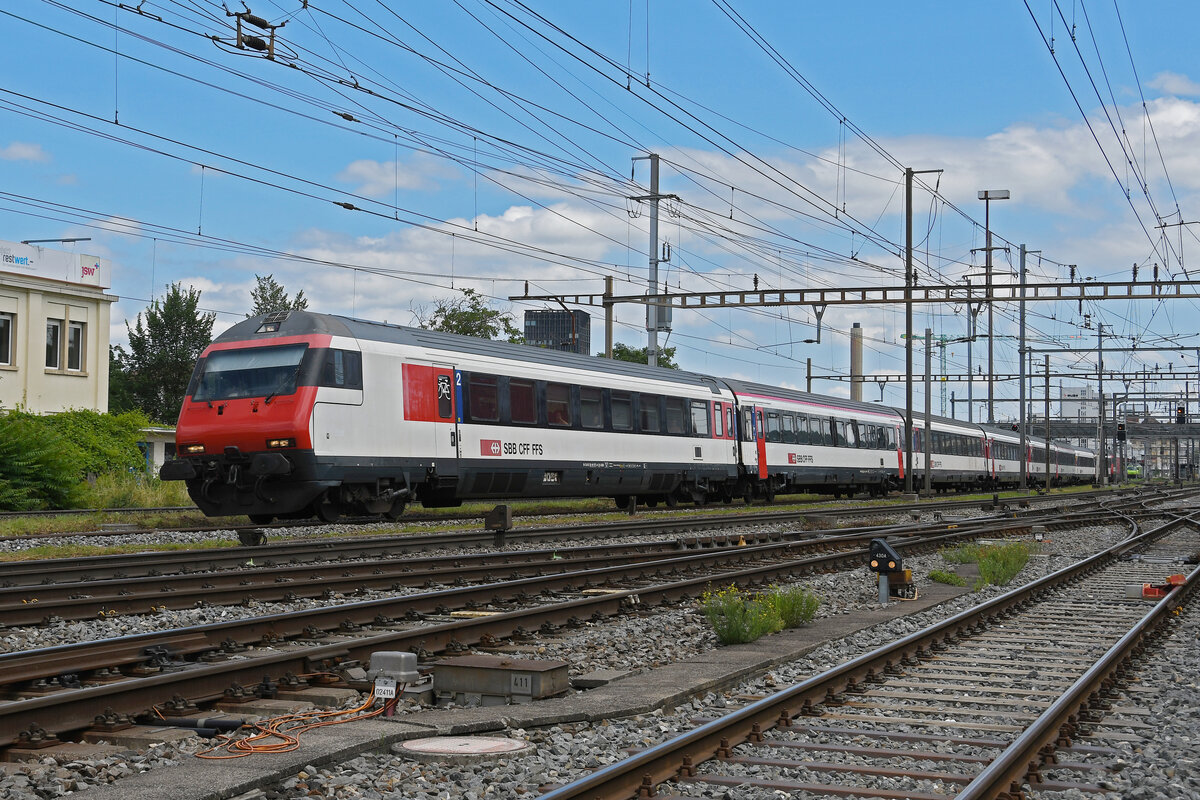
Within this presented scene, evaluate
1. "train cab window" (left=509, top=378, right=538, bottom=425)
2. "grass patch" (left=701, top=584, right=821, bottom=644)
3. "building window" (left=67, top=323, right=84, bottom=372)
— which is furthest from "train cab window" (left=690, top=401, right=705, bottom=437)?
"building window" (left=67, top=323, right=84, bottom=372)

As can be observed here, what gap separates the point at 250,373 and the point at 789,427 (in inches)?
782

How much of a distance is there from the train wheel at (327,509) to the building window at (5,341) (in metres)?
26.6

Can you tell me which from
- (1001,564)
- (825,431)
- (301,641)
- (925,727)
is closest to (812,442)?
(825,431)

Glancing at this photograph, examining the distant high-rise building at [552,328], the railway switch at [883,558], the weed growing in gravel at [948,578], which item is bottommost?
the weed growing in gravel at [948,578]

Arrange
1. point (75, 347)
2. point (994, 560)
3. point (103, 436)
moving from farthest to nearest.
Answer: point (75, 347)
point (103, 436)
point (994, 560)

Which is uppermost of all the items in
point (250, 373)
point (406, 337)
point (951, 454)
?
point (406, 337)

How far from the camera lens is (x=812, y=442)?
1479 inches

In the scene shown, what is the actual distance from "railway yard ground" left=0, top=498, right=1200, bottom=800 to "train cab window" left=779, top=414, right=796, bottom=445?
2402 centimetres

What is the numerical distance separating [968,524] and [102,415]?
29386mm

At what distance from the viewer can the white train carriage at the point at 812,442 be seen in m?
33.9

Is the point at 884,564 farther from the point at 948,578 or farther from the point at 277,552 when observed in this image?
the point at 277,552

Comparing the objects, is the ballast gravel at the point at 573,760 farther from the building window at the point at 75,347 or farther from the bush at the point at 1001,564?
the building window at the point at 75,347

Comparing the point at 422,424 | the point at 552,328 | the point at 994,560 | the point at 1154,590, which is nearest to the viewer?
the point at 1154,590

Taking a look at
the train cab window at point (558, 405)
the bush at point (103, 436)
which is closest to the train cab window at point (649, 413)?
the train cab window at point (558, 405)
